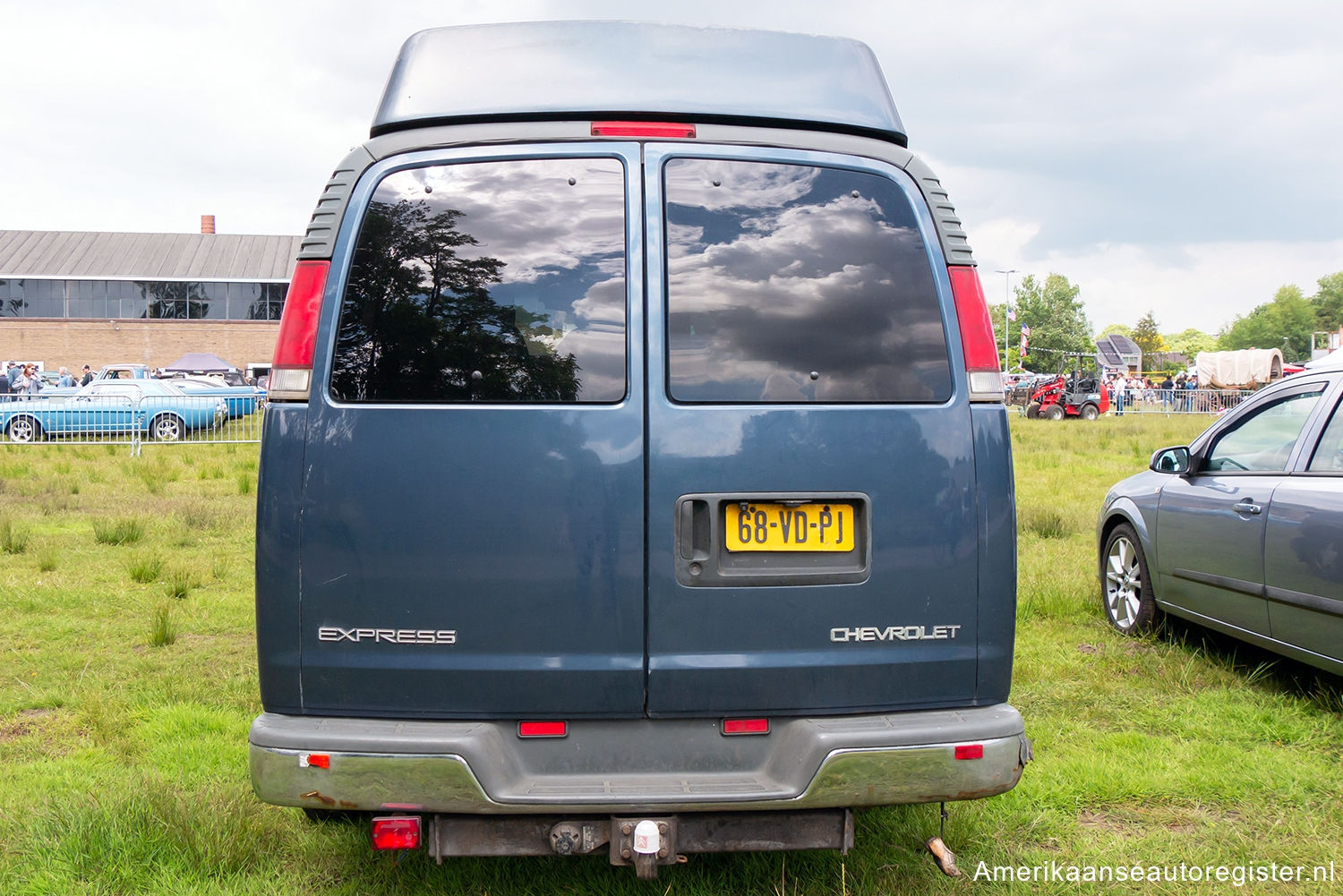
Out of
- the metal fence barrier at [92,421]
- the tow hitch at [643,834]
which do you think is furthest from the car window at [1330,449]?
the metal fence barrier at [92,421]

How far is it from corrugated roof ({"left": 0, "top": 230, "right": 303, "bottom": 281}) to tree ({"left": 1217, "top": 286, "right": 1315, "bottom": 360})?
116225 millimetres

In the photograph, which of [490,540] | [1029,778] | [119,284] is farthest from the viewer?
[119,284]

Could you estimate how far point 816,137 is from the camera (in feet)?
9.68

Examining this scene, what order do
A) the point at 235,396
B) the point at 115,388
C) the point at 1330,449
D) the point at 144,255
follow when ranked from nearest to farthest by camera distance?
the point at 1330,449 → the point at 115,388 → the point at 235,396 → the point at 144,255

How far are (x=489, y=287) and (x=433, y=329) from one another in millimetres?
187

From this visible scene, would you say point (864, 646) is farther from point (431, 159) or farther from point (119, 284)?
point (119, 284)

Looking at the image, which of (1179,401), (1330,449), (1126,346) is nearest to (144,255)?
(1179,401)

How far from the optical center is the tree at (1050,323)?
96812mm

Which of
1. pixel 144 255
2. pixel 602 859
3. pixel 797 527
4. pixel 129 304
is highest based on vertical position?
pixel 144 255

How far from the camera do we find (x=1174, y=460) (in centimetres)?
570

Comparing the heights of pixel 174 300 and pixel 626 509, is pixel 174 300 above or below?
above

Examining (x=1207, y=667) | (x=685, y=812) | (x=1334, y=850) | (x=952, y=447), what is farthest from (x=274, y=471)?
(x=1207, y=667)

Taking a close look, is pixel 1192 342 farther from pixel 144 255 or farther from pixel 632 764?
pixel 632 764

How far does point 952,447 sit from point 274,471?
1812 mm
